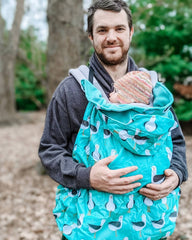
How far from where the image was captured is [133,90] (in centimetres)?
155

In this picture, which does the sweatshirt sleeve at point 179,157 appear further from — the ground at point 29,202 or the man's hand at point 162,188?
the ground at point 29,202

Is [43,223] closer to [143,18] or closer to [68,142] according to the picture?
[68,142]

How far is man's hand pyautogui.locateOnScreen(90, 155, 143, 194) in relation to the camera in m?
1.48

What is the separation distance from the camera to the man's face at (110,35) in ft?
5.79

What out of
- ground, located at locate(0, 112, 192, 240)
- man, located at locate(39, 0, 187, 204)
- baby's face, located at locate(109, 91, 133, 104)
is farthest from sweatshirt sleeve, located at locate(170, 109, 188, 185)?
ground, located at locate(0, 112, 192, 240)

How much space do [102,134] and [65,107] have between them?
333 mm

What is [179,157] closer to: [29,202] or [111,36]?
[111,36]

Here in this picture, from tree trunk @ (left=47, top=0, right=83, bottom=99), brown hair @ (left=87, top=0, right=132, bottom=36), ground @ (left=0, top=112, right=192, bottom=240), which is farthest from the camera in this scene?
tree trunk @ (left=47, top=0, right=83, bottom=99)

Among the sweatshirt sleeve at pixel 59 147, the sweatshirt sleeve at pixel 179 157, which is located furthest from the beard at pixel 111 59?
the sweatshirt sleeve at pixel 179 157

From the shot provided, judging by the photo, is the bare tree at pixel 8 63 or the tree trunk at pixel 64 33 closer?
the tree trunk at pixel 64 33

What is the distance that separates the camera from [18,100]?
1842cm

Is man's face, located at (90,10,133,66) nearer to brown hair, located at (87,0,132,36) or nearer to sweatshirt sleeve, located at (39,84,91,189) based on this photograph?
brown hair, located at (87,0,132,36)

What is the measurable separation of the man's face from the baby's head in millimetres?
276

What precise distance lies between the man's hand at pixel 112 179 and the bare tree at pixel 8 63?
9085mm
